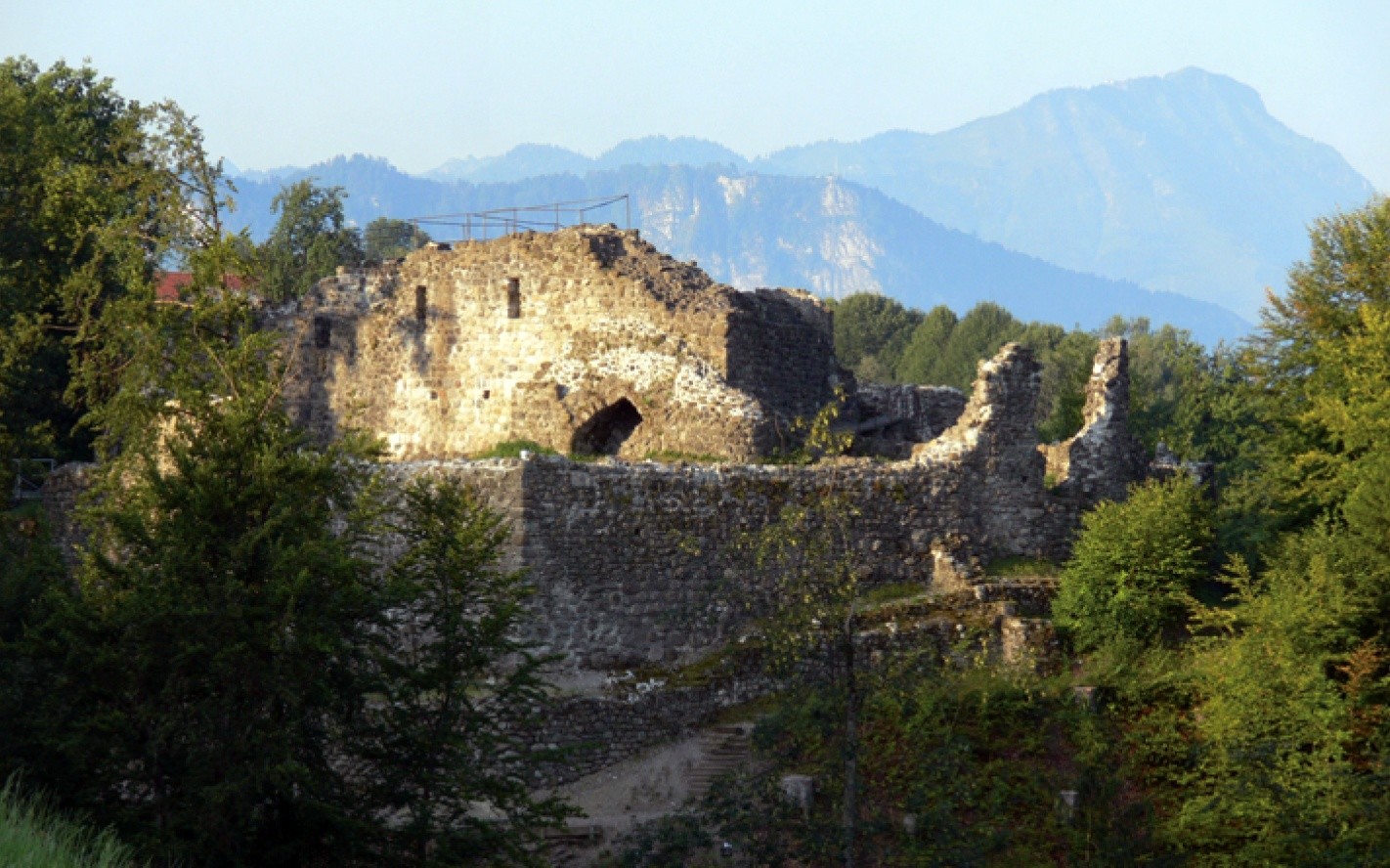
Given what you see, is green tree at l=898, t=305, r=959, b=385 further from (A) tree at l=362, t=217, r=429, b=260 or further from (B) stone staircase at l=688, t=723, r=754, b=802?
(B) stone staircase at l=688, t=723, r=754, b=802

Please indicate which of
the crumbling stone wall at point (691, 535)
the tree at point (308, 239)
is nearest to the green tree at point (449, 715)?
the crumbling stone wall at point (691, 535)

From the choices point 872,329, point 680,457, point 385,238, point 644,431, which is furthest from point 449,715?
point 872,329

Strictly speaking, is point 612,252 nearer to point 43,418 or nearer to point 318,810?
point 43,418

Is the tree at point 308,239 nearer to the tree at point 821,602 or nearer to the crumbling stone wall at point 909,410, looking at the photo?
the crumbling stone wall at point 909,410

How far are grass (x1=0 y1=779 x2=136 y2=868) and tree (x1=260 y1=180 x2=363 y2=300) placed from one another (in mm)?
43015

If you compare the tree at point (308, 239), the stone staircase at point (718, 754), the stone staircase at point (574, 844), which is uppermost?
the tree at point (308, 239)

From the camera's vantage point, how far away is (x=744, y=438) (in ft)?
113

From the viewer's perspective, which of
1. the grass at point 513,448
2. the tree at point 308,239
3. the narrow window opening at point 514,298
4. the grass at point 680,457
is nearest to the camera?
the grass at point 680,457

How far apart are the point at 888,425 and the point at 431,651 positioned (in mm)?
16929

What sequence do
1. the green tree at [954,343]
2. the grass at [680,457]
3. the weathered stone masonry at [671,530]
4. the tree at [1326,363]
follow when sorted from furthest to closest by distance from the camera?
the green tree at [954,343] < the grass at [680,457] < the tree at [1326,363] < the weathered stone masonry at [671,530]

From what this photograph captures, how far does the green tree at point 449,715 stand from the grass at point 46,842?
3.41 metres

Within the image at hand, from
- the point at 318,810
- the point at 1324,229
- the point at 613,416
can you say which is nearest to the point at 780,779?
the point at 318,810

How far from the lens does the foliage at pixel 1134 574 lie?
102ft

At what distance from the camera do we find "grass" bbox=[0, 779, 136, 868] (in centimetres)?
1781
